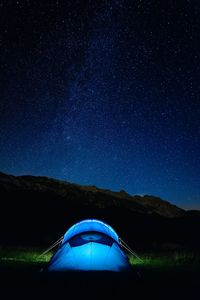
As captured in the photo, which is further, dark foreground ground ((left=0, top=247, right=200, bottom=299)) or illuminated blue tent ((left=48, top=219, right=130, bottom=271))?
illuminated blue tent ((left=48, top=219, right=130, bottom=271))

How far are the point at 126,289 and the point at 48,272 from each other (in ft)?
11.6

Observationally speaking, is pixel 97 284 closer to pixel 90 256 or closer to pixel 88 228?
pixel 90 256

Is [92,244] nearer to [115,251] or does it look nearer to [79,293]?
[115,251]

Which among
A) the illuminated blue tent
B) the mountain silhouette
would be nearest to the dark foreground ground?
the illuminated blue tent

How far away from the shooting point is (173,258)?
17641 mm

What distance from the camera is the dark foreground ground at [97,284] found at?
8117 millimetres

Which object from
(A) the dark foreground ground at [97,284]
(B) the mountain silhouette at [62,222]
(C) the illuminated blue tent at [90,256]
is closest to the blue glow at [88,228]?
(C) the illuminated blue tent at [90,256]

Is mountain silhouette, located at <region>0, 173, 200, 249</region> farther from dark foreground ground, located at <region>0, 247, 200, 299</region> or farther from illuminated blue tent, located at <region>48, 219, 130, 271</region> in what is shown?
dark foreground ground, located at <region>0, 247, 200, 299</region>

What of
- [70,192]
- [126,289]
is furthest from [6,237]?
[70,192]

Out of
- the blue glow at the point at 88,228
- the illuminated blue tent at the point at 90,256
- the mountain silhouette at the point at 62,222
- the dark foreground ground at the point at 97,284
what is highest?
the mountain silhouette at the point at 62,222

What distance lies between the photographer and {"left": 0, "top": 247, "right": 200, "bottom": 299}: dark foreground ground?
8117mm

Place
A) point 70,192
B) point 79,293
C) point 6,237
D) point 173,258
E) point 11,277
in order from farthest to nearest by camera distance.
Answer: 1. point 70,192
2. point 6,237
3. point 173,258
4. point 11,277
5. point 79,293

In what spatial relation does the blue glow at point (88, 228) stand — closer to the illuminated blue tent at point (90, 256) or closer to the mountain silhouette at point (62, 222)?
the illuminated blue tent at point (90, 256)

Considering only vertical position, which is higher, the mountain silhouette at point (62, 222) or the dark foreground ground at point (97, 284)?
the mountain silhouette at point (62, 222)
